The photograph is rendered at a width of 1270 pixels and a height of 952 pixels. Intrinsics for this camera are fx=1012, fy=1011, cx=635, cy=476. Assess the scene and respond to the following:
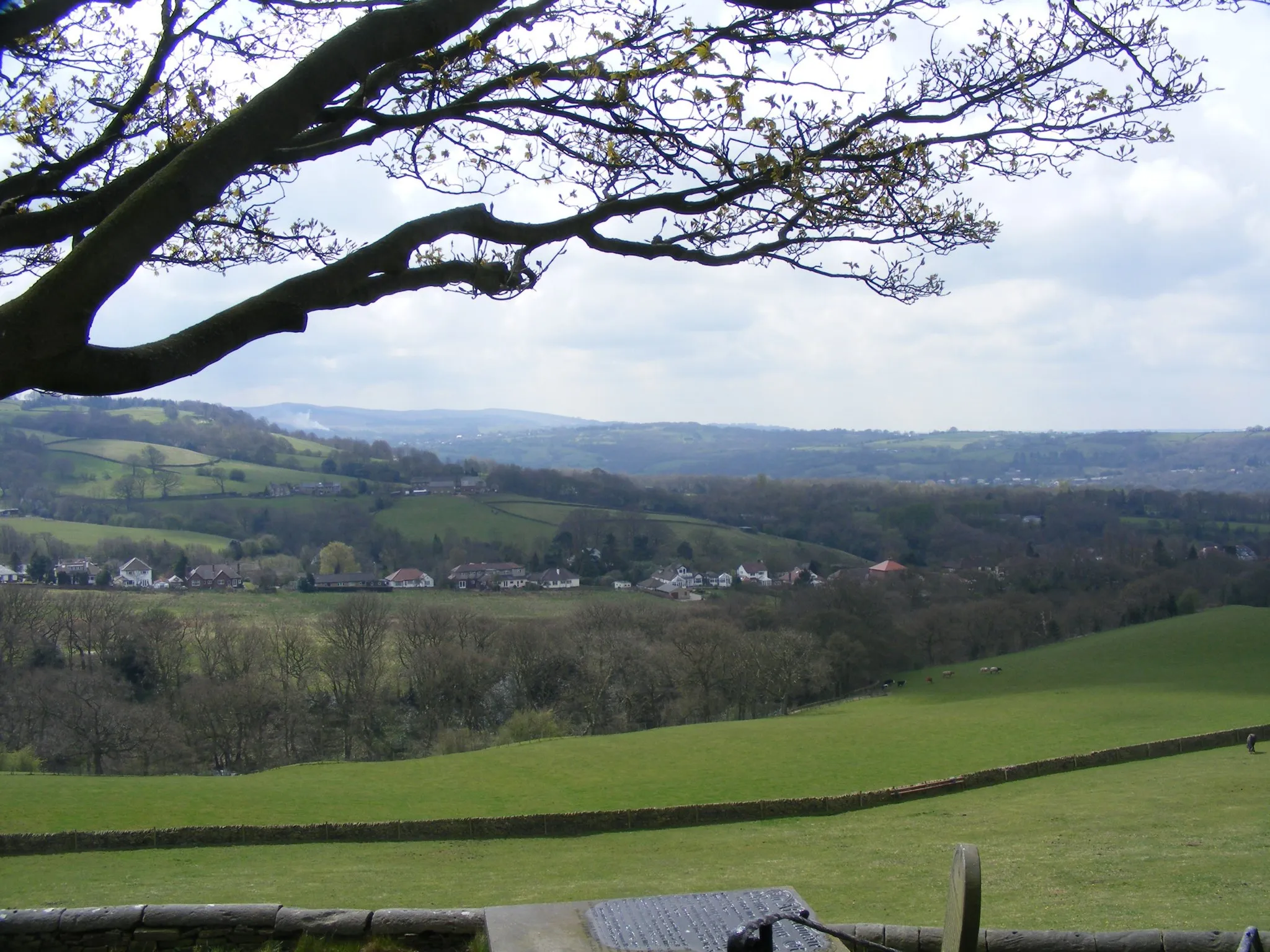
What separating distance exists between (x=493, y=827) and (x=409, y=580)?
74.3m

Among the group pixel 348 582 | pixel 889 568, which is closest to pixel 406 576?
pixel 348 582

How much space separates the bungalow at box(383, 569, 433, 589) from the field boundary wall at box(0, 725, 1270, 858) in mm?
71329

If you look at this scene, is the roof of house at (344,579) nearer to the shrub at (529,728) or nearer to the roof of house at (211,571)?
the roof of house at (211,571)

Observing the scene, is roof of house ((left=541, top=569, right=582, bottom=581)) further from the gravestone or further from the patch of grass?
the gravestone

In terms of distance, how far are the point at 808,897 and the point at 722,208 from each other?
960 centimetres

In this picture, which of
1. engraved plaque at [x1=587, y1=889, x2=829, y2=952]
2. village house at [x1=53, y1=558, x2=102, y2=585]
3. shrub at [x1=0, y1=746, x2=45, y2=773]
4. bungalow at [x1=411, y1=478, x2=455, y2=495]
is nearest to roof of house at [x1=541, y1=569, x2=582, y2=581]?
bungalow at [x1=411, y1=478, x2=455, y2=495]

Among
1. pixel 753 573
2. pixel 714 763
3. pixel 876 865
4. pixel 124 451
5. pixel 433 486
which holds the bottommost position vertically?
pixel 753 573

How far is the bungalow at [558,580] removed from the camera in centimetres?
9700

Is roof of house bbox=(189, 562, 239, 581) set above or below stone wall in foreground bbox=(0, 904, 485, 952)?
below

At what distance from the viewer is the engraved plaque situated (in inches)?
230

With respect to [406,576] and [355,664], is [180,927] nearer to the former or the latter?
[355,664]

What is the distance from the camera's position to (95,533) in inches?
3875

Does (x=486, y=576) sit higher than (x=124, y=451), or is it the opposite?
(x=124, y=451)

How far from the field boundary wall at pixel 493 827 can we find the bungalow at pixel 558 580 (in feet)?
229
